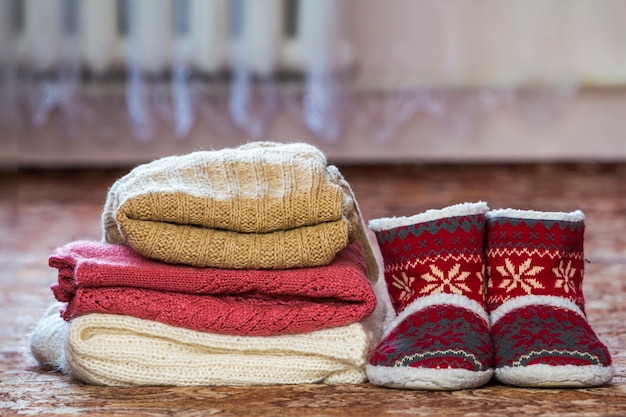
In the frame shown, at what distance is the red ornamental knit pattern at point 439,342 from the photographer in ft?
3.02

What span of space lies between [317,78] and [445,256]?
5.87 feet

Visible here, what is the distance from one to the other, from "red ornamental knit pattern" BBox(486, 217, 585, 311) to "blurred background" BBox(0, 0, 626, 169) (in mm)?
1773

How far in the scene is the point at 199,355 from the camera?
3.21 ft

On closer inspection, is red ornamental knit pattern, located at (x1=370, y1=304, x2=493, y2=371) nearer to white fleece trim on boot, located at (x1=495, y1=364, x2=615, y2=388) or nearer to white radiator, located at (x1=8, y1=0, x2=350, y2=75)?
white fleece trim on boot, located at (x1=495, y1=364, x2=615, y2=388)

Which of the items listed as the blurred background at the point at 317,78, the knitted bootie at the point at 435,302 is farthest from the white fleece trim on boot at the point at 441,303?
the blurred background at the point at 317,78

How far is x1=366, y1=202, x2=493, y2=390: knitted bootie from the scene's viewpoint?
36.2 inches

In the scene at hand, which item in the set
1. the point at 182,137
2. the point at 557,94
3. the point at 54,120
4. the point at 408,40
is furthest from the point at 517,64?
the point at 54,120

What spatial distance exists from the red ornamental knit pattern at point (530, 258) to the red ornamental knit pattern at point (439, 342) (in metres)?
0.06

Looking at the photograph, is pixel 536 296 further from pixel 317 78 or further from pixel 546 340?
pixel 317 78

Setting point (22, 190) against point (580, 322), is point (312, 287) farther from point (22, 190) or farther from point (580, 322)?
point (22, 190)

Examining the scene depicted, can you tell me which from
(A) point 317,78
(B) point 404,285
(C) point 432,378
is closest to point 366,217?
(A) point 317,78

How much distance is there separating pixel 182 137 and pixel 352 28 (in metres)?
0.59

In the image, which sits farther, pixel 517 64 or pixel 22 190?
pixel 517 64

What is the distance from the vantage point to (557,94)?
2.79m
